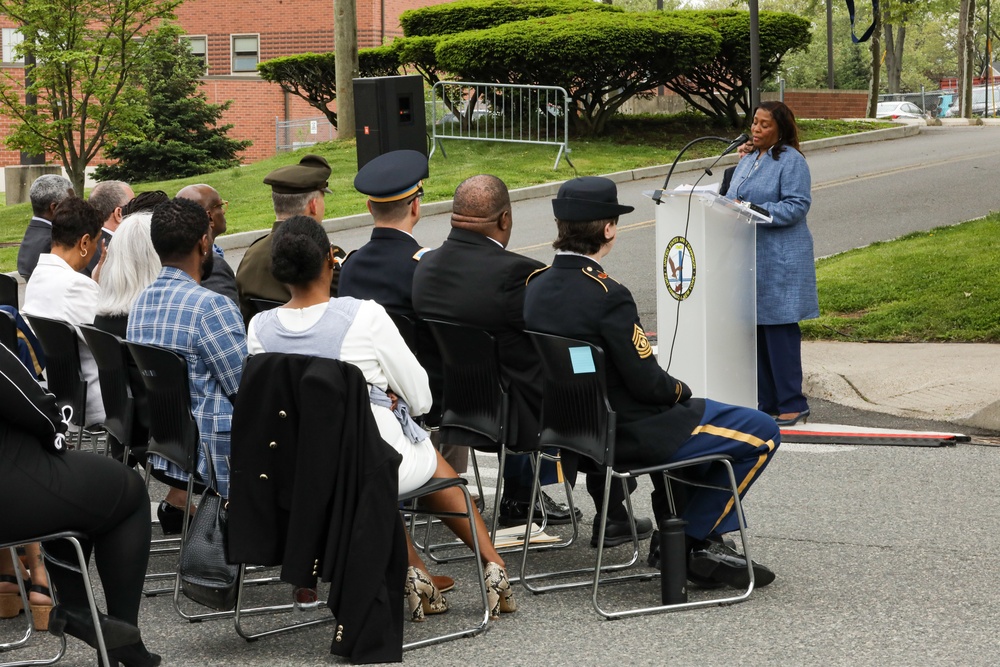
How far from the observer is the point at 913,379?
357 inches

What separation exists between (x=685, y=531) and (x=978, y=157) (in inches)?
748

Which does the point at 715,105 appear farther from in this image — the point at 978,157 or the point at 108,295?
the point at 108,295

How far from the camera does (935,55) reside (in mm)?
104312

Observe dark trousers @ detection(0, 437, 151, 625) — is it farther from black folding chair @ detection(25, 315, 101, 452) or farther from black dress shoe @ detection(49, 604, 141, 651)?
black folding chair @ detection(25, 315, 101, 452)

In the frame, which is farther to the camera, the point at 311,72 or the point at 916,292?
the point at 311,72

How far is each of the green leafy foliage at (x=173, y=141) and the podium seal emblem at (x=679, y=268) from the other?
22.0 meters

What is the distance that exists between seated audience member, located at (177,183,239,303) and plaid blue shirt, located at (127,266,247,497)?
4.19ft

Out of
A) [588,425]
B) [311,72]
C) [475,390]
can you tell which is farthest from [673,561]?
[311,72]

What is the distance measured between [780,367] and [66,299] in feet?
14.2

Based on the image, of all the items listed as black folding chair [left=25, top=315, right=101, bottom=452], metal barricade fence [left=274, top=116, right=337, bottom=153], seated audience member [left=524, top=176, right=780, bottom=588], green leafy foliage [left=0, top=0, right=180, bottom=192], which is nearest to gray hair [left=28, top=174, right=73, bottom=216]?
black folding chair [left=25, top=315, right=101, bottom=452]

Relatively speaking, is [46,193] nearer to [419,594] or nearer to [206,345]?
[206,345]

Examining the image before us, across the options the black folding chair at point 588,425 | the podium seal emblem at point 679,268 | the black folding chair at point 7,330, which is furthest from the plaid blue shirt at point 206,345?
the podium seal emblem at point 679,268

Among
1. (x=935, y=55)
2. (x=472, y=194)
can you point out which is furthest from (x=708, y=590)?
(x=935, y=55)

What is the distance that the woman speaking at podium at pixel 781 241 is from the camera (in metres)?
7.90
